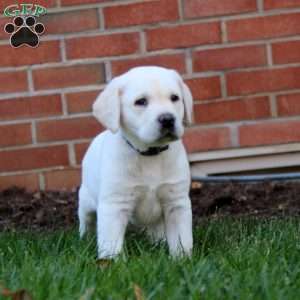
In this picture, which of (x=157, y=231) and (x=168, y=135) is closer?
(x=168, y=135)

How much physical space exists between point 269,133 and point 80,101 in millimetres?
1235

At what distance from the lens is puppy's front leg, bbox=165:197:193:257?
13.0ft

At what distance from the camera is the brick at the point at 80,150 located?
5.49 metres

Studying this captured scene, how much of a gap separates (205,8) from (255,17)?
324 millimetres

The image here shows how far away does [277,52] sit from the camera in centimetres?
540

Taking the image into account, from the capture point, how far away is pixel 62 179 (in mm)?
5531

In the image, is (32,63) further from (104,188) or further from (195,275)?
(195,275)

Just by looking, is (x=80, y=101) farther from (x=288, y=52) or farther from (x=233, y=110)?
(x=288, y=52)

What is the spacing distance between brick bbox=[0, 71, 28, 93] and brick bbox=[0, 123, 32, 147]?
247 millimetres

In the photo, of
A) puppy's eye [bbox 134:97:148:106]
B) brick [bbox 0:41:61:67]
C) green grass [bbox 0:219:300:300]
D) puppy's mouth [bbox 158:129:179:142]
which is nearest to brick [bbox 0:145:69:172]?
brick [bbox 0:41:61:67]

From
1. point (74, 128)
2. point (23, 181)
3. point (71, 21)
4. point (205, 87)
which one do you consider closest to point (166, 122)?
point (205, 87)

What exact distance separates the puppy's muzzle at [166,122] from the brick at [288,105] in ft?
6.12

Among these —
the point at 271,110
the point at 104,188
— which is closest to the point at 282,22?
the point at 271,110

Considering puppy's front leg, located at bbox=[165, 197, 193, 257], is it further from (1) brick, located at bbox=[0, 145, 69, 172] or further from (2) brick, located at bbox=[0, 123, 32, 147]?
(2) brick, located at bbox=[0, 123, 32, 147]
